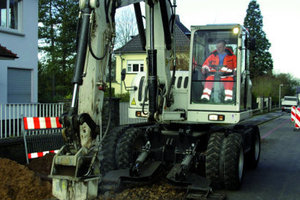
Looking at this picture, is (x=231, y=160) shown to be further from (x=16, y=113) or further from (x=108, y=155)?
(x=16, y=113)

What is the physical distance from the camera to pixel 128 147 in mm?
7504

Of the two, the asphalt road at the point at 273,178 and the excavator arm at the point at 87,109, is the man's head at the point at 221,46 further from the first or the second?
the excavator arm at the point at 87,109

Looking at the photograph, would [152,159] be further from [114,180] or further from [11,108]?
[11,108]

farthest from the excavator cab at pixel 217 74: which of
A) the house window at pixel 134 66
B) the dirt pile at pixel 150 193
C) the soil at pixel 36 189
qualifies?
the house window at pixel 134 66

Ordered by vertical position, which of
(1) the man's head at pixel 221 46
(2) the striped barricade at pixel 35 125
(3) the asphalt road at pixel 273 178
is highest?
(1) the man's head at pixel 221 46

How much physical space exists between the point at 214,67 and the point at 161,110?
5.46 ft

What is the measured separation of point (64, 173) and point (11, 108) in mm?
7587

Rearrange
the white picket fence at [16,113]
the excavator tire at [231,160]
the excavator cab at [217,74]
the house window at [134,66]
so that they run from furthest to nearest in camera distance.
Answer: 1. the house window at [134,66]
2. the white picket fence at [16,113]
3. the excavator cab at [217,74]
4. the excavator tire at [231,160]

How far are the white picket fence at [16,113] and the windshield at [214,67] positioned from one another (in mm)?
4591

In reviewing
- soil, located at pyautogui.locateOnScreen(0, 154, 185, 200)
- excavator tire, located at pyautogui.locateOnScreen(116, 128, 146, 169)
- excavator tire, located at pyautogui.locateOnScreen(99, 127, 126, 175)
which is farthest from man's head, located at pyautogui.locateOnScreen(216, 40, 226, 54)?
soil, located at pyautogui.locateOnScreen(0, 154, 185, 200)

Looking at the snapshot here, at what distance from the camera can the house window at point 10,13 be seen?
16062 mm

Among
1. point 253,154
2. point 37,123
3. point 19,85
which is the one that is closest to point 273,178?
point 253,154

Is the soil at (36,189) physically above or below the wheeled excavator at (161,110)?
below

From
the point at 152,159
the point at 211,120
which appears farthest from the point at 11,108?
the point at 211,120
